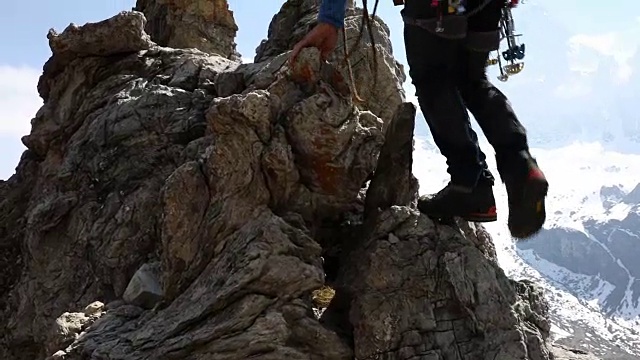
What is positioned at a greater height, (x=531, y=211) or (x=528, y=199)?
(x=528, y=199)

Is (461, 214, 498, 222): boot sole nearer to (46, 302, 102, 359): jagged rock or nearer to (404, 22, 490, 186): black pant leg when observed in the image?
(404, 22, 490, 186): black pant leg

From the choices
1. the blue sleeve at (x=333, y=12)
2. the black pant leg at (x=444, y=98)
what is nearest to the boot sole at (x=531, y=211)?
the black pant leg at (x=444, y=98)

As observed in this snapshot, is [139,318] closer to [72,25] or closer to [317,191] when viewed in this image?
[317,191]

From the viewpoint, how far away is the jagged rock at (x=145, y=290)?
8734mm

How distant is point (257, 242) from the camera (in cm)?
782

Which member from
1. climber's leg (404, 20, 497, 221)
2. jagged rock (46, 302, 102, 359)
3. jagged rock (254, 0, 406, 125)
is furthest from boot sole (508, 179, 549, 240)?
jagged rock (46, 302, 102, 359)

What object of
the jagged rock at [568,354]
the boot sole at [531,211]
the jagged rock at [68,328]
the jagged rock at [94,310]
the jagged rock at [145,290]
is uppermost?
the boot sole at [531,211]

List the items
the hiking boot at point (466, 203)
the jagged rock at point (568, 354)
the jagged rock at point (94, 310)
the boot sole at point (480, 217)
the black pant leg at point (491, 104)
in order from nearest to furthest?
the black pant leg at point (491, 104)
the hiking boot at point (466, 203)
the boot sole at point (480, 217)
the jagged rock at point (94, 310)
the jagged rock at point (568, 354)

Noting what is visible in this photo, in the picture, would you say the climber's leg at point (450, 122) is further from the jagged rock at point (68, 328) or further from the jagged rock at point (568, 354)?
the jagged rock at point (68, 328)

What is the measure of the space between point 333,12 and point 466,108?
2221mm

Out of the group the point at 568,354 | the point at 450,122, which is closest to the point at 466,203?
the point at 450,122

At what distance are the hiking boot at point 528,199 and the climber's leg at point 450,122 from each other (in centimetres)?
42

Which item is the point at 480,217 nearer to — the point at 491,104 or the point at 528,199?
the point at 528,199

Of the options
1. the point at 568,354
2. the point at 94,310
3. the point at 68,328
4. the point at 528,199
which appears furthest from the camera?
the point at 568,354
